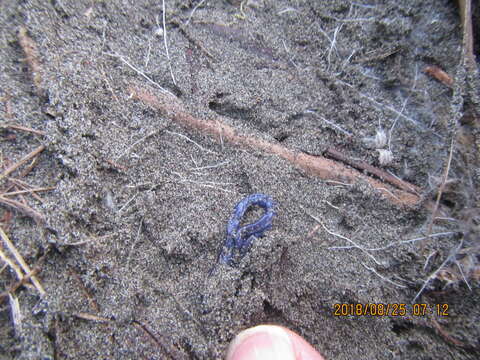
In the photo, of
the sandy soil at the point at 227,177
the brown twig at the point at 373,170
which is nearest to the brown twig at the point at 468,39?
the sandy soil at the point at 227,177

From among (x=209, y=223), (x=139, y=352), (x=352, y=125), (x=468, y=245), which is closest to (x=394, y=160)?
(x=352, y=125)

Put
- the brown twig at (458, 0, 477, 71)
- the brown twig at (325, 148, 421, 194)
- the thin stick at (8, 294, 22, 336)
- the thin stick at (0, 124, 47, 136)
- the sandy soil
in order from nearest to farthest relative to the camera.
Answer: the thin stick at (8, 294, 22, 336) < the sandy soil < the thin stick at (0, 124, 47, 136) < the brown twig at (458, 0, 477, 71) < the brown twig at (325, 148, 421, 194)

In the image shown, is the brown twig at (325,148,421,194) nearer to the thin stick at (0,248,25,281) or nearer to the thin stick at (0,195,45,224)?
the thin stick at (0,195,45,224)

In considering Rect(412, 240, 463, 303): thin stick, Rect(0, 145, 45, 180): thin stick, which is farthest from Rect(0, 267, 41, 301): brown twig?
Rect(412, 240, 463, 303): thin stick

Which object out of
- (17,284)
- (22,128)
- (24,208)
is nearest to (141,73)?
(22,128)

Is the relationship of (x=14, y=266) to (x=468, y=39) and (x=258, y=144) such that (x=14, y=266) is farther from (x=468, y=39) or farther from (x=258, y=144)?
(x=468, y=39)

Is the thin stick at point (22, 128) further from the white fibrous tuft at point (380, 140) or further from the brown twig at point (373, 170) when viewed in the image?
the white fibrous tuft at point (380, 140)
